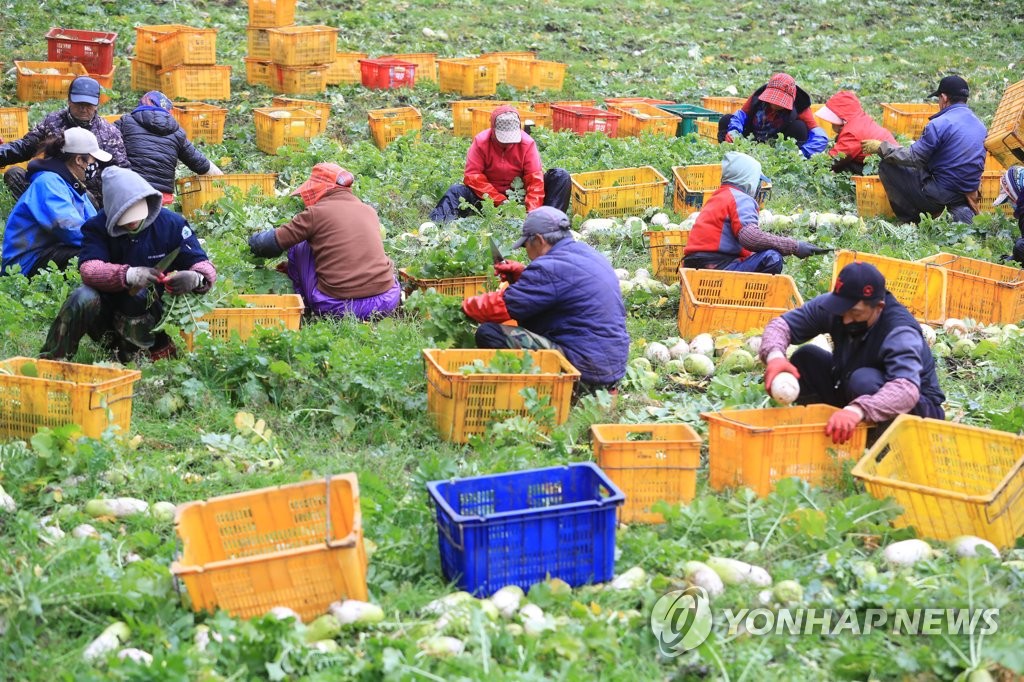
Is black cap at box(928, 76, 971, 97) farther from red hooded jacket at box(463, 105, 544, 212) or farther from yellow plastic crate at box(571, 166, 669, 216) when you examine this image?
red hooded jacket at box(463, 105, 544, 212)

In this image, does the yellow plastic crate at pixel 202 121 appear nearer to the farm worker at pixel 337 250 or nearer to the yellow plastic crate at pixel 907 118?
the farm worker at pixel 337 250

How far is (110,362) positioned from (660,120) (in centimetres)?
674

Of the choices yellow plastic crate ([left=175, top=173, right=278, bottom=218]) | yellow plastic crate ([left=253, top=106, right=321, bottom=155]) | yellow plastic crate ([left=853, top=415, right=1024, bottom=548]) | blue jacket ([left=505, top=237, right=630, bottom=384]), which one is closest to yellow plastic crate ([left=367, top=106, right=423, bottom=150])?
yellow plastic crate ([left=253, top=106, right=321, bottom=155])

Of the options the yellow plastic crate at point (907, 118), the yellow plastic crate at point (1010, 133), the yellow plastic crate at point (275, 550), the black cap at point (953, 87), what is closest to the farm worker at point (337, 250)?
the yellow plastic crate at point (275, 550)

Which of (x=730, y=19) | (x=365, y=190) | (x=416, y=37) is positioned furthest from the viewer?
(x=730, y=19)

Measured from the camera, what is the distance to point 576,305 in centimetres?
608

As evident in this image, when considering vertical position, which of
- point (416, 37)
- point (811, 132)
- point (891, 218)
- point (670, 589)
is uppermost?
point (416, 37)

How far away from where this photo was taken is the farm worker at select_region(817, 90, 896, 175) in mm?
10578

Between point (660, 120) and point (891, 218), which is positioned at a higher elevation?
point (660, 120)

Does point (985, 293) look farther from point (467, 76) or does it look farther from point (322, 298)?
point (467, 76)

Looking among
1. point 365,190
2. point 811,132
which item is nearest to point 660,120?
point 811,132

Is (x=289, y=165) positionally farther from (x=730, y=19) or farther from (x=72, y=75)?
(x=730, y=19)

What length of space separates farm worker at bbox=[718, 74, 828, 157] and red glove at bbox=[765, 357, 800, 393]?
19.3 ft

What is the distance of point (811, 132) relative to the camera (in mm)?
11219
